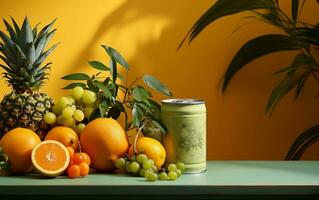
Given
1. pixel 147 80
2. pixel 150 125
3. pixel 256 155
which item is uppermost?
pixel 147 80

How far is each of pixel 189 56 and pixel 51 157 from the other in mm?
643

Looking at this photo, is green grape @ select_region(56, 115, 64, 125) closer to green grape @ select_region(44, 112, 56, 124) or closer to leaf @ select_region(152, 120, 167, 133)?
green grape @ select_region(44, 112, 56, 124)

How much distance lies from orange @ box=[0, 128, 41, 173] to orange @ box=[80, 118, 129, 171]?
0.40ft

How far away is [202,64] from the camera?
1.51 m

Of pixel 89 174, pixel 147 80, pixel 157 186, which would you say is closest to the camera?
pixel 157 186

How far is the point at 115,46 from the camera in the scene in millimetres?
1503

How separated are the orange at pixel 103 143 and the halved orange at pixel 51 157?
0.06 metres

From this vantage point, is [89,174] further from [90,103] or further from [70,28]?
[70,28]

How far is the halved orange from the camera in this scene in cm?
102

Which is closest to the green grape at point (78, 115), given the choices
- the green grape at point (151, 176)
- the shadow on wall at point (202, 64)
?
the green grape at point (151, 176)

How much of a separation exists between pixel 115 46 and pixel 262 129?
21.8 inches

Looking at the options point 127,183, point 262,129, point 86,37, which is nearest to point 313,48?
point 262,129

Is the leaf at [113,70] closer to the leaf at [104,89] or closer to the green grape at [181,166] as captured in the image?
the leaf at [104,89]

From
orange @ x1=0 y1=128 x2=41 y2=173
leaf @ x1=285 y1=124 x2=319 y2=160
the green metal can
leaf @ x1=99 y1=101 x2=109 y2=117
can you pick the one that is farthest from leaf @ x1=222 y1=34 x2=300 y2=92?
orange @ x1=0 y1=128 x2=41 y2=173
